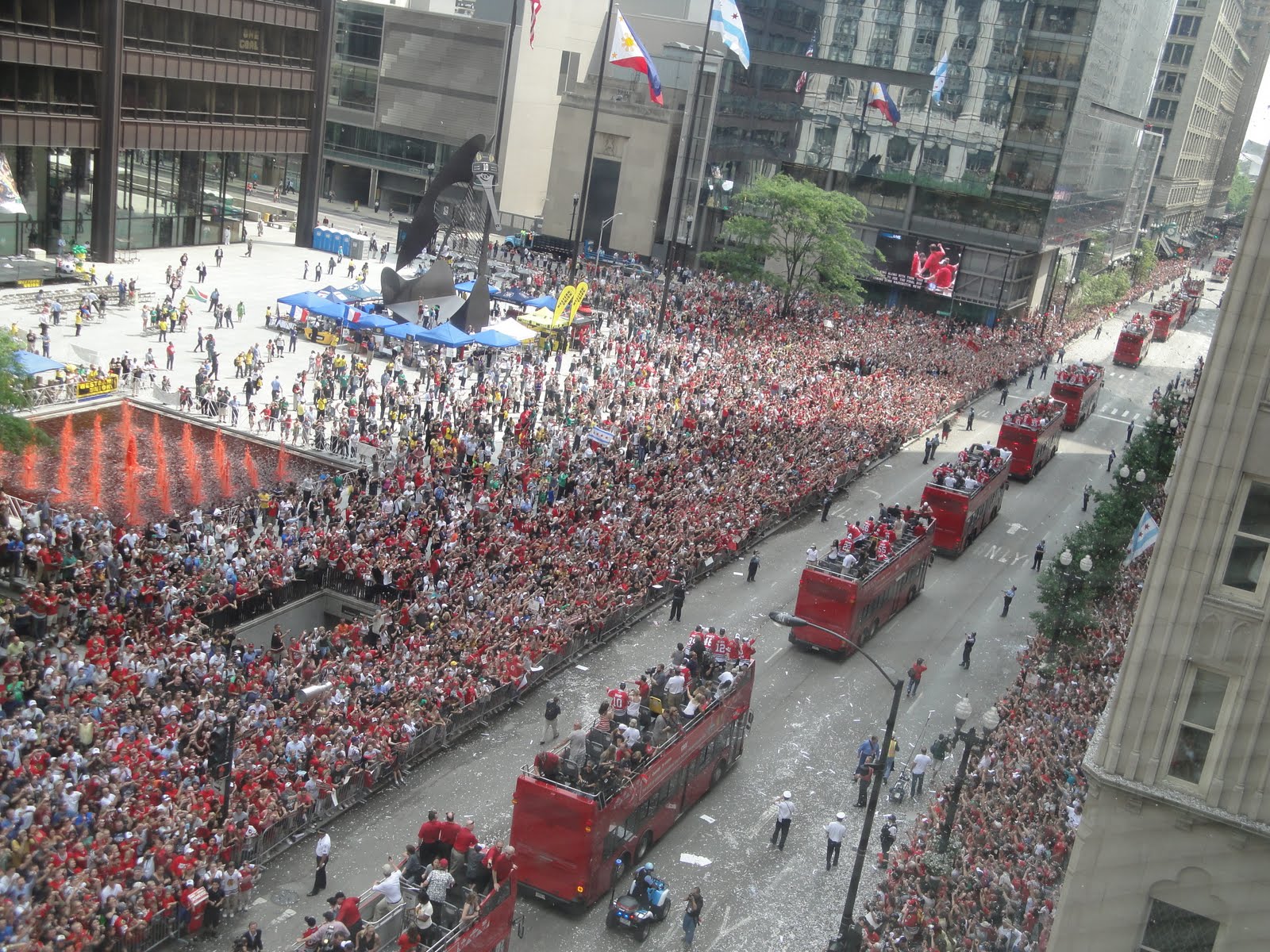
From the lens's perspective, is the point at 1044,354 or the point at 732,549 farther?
the point at 1044,354

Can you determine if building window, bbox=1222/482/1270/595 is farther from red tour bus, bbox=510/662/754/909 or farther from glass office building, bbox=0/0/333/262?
glass office building, bbox=0/0/333/262

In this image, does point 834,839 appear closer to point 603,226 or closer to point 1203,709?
point 1203,709

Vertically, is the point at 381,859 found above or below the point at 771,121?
below

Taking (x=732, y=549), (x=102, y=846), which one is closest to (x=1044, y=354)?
(x=732, y=549)

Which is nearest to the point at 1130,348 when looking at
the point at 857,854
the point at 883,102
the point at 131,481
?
the point at 883,102

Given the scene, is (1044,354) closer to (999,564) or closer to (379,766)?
(999,564)

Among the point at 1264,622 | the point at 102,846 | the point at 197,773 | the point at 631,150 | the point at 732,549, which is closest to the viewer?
the point at 1264,622

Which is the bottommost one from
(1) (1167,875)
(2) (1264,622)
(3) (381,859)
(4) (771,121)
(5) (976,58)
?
(3) (381,859)

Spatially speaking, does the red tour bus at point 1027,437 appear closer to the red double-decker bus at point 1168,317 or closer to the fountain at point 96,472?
the fountain at point 96,472
